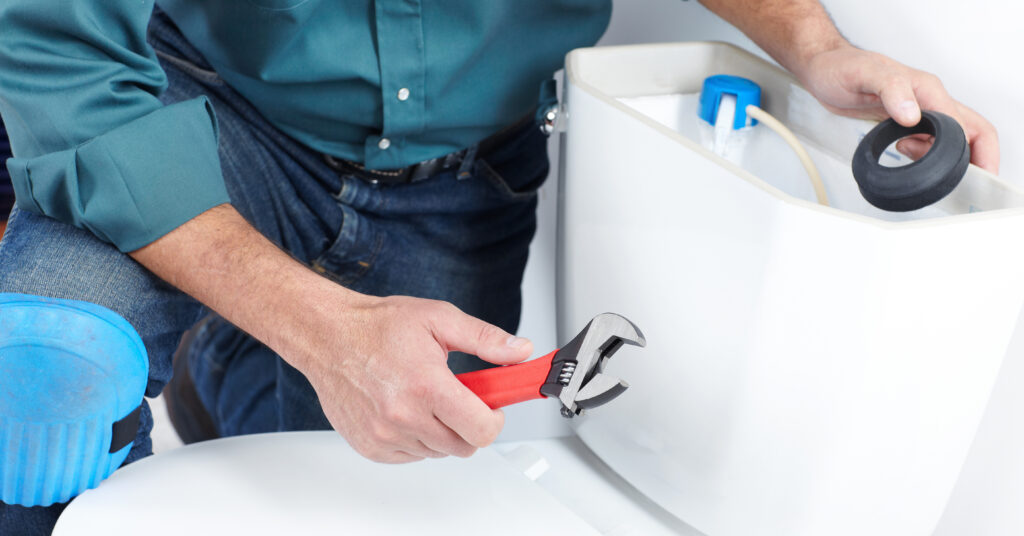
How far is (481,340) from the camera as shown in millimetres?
510

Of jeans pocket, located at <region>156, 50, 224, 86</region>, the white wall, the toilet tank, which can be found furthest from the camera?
jeans pocket, located at <region>156, 50, 224, 86</region>

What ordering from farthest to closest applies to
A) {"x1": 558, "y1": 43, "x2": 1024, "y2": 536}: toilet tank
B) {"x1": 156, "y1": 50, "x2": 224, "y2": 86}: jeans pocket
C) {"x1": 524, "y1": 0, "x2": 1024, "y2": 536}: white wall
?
{"x1": 156, "y1": 50, "x2": 224, "y2": 86}: jeans pocket
{"x1": 524, "y1": 0, "x2": 1024, "y2": 536}: white wall
{"x1": 558, "y1": 43, "x2": 1024, "y2": 536}: toilet tank

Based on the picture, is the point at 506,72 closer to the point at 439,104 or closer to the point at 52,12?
the point at 439,104

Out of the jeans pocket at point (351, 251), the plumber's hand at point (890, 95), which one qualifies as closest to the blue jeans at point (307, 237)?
the jeans pocket at point (351, 251)

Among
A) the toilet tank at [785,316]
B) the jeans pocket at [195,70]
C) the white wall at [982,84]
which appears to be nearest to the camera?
the toilet tank at [785,316]

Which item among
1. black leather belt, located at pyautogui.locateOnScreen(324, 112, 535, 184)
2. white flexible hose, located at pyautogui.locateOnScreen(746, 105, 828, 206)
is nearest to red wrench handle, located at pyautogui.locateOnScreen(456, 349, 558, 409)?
white flexible hose, located at pyautogui.locateOnScreen(746, 105, 828, 206)

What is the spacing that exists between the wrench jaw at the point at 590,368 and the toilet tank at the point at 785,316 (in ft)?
0.23

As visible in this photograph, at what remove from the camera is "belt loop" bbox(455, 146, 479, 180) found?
824 mm

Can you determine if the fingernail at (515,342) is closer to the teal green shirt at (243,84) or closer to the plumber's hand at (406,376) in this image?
the plumber's hand at (406,376)

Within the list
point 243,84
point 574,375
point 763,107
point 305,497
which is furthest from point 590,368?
point 243,84

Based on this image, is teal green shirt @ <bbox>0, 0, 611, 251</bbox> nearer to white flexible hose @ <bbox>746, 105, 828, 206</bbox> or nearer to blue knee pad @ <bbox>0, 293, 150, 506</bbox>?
blue knee pad @ <bbox>0, 293, 150, 506</bbox>

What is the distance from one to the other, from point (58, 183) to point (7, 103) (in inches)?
2.6

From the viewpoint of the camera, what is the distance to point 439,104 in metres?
0.76

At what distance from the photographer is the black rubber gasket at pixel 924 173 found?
504 millimetres
